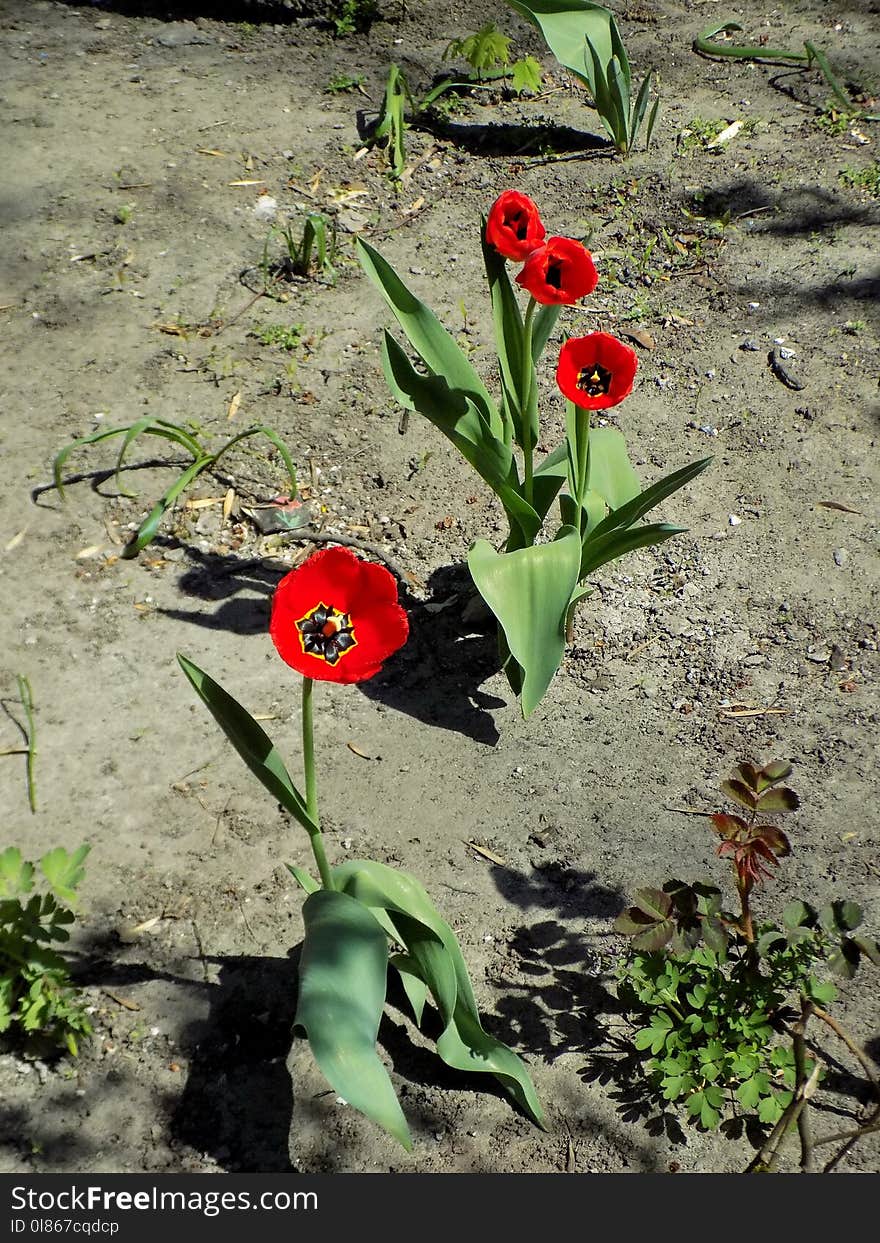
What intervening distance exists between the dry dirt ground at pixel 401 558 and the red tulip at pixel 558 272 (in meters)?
1.02

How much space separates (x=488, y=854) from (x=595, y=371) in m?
1.05

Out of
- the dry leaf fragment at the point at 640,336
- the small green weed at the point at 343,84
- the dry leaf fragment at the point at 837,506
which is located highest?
the small green weed at the point at 343,84

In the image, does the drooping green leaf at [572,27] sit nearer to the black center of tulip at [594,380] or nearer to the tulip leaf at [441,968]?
the black center of tulip at [594,380]

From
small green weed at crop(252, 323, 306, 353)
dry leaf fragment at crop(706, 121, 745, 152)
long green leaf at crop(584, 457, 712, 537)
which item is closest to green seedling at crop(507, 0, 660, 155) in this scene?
dry leaf fragment at crop(706, 121, 745, 152)

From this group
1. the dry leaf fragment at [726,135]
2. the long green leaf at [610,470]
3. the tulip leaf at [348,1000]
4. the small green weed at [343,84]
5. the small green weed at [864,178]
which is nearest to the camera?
the tulip leaf at [348,1000]

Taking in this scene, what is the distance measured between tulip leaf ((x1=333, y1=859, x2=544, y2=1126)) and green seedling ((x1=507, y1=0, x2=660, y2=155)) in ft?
10.7

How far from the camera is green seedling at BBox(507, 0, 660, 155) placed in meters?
4.03

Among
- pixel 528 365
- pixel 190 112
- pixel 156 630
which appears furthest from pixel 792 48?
pixel 156 630

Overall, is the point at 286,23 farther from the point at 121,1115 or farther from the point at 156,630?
the point at 121,1115

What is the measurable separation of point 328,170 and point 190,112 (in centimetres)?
73

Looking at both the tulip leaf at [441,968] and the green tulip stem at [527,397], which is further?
the green tulip stem at [527,397]

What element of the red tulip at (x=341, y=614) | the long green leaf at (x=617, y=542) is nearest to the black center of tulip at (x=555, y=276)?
the long green leaf at (x=617, y=542)

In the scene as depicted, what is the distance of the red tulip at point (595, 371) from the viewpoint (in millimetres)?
2242

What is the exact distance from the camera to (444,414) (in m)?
2.51
